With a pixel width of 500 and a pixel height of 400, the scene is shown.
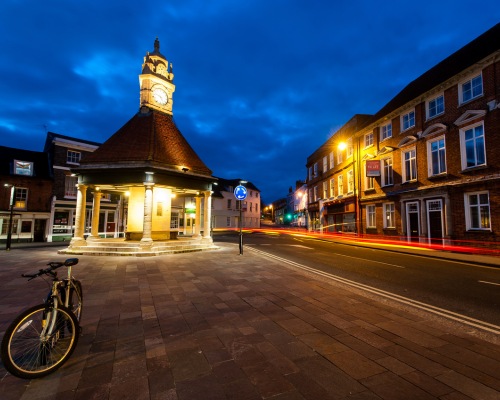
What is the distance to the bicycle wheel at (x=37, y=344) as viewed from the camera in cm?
279

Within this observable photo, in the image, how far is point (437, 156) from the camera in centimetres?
1770

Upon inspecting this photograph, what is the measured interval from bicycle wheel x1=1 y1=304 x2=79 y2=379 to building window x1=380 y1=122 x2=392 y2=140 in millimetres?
24964

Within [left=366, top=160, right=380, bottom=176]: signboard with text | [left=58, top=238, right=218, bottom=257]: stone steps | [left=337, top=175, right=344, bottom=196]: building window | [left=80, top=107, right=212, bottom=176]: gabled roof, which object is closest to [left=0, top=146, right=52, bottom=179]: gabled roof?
[left=80, top=107, right=212, bottom=176]: gabled roof

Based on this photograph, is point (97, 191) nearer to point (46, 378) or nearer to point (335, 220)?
point (46, 378)

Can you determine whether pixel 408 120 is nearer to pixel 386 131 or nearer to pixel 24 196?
pixel 386 131

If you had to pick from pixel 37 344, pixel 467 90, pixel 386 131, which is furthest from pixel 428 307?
pixel 386 131

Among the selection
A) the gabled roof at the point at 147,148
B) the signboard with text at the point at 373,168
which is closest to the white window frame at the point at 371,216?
the signboard with text at the point at 373,168

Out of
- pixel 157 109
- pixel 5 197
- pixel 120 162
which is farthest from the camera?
pixel 5 197

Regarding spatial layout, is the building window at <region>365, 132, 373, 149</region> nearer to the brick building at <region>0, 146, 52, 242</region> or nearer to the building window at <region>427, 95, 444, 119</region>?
the building window at <region>427, 95, 444, 119</region>

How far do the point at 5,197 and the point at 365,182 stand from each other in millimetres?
33702

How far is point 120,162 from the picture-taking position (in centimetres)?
1459

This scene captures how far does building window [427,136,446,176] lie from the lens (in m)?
17.3

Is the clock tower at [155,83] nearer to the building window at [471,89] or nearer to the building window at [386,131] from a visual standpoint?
the building window at [386,131]

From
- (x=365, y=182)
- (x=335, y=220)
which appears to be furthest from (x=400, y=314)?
(x=335, y=220)
